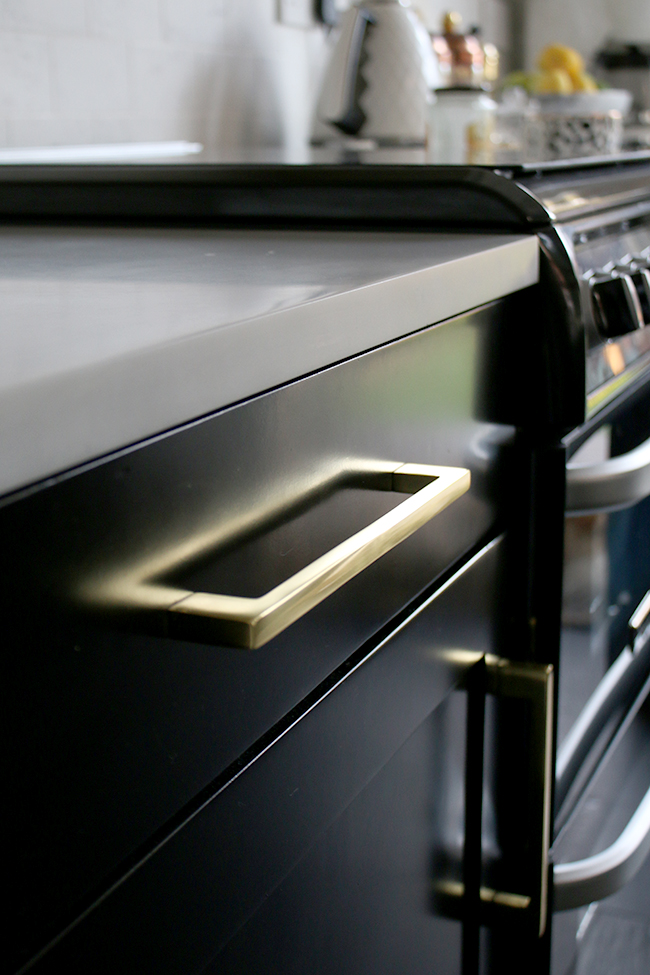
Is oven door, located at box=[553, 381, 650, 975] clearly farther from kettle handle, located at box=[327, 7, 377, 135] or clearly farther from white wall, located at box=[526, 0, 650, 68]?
white wall, located at box=[526, 0, 650, 68]

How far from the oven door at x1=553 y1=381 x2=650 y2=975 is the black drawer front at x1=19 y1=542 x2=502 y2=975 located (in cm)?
16

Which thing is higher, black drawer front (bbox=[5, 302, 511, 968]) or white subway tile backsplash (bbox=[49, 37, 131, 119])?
white subway tile backsplash (bbox=[49, 37, 131, 119])

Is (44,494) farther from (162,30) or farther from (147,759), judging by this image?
(162,30)

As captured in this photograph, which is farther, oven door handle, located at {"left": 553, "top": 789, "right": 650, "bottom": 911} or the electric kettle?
the electric kettle

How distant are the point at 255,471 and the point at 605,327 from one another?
17.1 inches

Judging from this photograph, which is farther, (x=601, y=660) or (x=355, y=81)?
(x=355, y=81)

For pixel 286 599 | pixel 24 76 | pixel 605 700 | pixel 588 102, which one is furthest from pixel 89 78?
pixel 286 599

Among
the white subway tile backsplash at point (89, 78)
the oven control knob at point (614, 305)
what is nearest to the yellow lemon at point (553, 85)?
the white subway tile backsplash at point (89, 78)

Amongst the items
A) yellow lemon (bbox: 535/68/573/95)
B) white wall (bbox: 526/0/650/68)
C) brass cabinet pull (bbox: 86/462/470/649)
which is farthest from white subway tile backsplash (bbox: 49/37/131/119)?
white wall (bbox: 526/0/650/68)

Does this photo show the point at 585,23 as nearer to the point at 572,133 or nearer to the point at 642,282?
the point at 572,133

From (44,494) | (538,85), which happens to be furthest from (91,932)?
(538,85)

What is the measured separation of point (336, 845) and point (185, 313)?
11.7 inches

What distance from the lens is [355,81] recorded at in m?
1.44

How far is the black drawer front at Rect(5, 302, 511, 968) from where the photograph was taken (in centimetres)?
33
